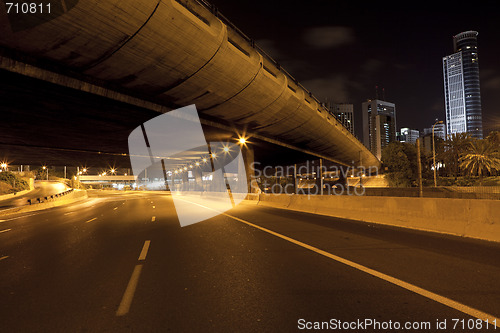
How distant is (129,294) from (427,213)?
29.9 feet

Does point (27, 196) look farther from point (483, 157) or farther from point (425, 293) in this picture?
point (483, 157)

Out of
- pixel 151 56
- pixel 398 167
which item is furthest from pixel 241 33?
pixel 398 167

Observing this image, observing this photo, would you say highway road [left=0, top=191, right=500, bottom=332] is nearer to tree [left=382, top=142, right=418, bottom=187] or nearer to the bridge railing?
the bridge railing

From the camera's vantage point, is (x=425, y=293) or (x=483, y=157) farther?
(x=483, y=157)

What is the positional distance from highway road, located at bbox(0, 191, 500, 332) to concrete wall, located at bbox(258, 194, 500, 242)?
2.00 ft

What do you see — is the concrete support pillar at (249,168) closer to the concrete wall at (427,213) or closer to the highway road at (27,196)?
the concrete wall at (427,213)

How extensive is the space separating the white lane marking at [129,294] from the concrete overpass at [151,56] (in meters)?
9.61

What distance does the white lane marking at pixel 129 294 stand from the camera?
3844mm

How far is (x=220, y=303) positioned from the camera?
402 centimetres

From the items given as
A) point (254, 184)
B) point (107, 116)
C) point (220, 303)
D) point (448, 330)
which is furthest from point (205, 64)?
point (254, 184)

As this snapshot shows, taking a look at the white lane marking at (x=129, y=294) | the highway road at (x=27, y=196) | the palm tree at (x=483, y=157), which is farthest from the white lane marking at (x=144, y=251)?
the palm tree at (x=483, y=157)

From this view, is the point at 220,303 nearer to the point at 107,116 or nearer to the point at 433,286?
the point at 433,286

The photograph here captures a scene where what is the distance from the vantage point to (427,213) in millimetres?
9461

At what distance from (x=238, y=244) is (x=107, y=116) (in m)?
17.2
